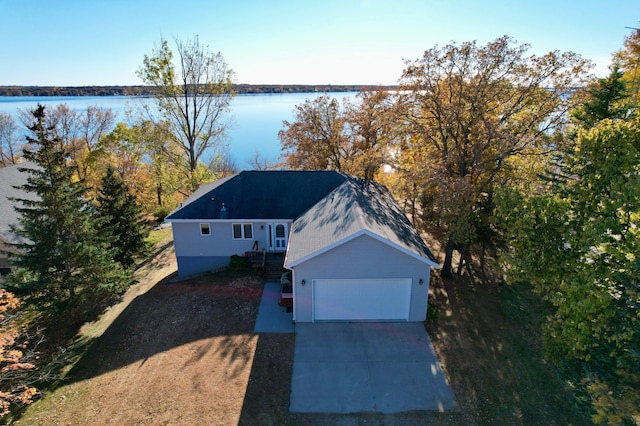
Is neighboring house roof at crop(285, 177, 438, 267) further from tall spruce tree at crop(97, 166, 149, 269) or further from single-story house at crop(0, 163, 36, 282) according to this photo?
single-story house at crop(0, 163, 36, 282)

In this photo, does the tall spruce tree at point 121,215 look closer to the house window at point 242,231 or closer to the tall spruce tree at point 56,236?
the tall spruce tree at point 56,236

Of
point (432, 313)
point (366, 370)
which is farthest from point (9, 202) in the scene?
point (432, 313)

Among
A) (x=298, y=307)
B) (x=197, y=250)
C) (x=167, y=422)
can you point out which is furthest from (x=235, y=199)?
(x=167, y=422)

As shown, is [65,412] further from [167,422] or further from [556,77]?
[556,77]

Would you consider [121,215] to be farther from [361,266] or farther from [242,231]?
[361,266]

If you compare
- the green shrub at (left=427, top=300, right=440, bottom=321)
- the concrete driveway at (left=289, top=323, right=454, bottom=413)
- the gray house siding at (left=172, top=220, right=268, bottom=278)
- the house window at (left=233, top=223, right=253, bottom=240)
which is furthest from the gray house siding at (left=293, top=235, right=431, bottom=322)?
the house window at (left=233, top=223, right=253, bottom=240)

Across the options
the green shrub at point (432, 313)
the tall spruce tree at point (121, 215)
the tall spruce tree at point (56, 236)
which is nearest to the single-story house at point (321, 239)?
the green shrub at point (432, 313)
